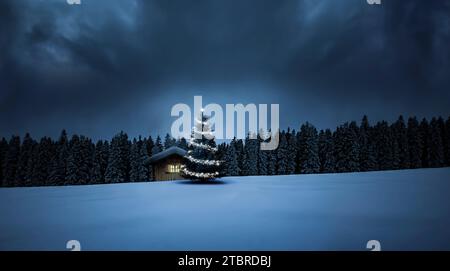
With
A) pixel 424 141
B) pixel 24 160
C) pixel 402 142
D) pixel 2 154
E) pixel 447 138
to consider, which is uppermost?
pixel 447 138

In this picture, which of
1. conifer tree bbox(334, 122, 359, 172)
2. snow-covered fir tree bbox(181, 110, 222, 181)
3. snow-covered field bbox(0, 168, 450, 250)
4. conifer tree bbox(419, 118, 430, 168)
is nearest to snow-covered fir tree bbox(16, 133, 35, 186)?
snow-covered fir tree bbox(181, 110, 222, 181)

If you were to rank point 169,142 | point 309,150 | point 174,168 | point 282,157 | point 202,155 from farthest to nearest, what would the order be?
point 169,142
point 282,157
point 309,150
point 174,168
point 202,155

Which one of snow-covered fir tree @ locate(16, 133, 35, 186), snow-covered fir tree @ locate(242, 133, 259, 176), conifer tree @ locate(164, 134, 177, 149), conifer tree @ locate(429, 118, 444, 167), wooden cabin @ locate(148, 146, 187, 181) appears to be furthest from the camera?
conifer tree @ locate(164, 134, 177, 149)

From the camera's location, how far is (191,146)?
16375mm

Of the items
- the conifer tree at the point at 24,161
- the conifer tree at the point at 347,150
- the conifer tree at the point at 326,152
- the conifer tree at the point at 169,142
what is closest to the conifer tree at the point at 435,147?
the conifer tree at the point at 347,150

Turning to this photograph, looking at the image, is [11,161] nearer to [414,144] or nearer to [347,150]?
[347,150]

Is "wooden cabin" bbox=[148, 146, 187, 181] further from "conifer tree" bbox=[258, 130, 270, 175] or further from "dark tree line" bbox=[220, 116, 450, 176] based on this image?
"conifer tree" bbox=[258, 130, 270, 175]

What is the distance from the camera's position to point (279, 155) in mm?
39344

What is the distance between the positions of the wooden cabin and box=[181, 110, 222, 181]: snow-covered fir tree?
34.5 ft

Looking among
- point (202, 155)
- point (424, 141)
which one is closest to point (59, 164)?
point (202, 155)

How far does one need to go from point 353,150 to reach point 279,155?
13.2 metres

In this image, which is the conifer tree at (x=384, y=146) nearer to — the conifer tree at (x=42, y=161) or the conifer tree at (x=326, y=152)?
the conifer tree at (x=326, y=152)

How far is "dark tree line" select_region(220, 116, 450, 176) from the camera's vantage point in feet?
118
